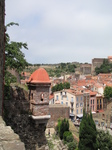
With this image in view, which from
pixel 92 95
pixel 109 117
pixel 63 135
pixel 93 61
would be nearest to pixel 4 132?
pixel 63 135

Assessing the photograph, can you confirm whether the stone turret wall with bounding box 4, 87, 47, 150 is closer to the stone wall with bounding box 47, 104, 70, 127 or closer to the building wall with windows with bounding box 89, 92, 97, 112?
the stone wall with bounding box 47, 104, 70, 127

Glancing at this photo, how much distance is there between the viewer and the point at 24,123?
812 cm

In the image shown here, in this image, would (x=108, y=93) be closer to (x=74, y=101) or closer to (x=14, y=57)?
(x=74, y=101)

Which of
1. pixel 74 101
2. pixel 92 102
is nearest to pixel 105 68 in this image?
pixel 92 102

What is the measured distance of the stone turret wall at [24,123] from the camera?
7.94 m

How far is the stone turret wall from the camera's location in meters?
7.94

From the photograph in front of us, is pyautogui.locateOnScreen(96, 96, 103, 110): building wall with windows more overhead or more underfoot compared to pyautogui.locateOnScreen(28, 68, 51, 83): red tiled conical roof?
more underfoot

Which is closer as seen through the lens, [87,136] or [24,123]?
[24,123]

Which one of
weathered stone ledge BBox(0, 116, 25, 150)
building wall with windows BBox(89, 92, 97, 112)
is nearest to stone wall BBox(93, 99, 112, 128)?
building wall with windows BBox(89, 92, 97, 112)

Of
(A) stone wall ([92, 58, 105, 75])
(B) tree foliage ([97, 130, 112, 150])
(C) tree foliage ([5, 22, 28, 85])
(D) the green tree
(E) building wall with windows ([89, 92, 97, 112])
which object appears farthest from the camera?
(A) stone wall ([92, 58, 105, 75])

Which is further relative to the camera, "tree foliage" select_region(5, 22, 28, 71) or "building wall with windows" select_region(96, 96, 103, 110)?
"building wall with windows" select_region(96, 96, 103, 110)

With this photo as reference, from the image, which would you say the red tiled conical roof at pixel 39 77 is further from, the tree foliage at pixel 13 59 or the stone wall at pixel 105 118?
the stone wall at pixel 105 118

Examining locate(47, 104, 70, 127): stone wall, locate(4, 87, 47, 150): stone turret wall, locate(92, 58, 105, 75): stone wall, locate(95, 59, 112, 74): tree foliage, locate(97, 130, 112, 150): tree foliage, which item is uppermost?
locate(92, 58, 105, 75): stone wall

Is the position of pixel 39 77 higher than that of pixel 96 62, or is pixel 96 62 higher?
pixel 96 62
